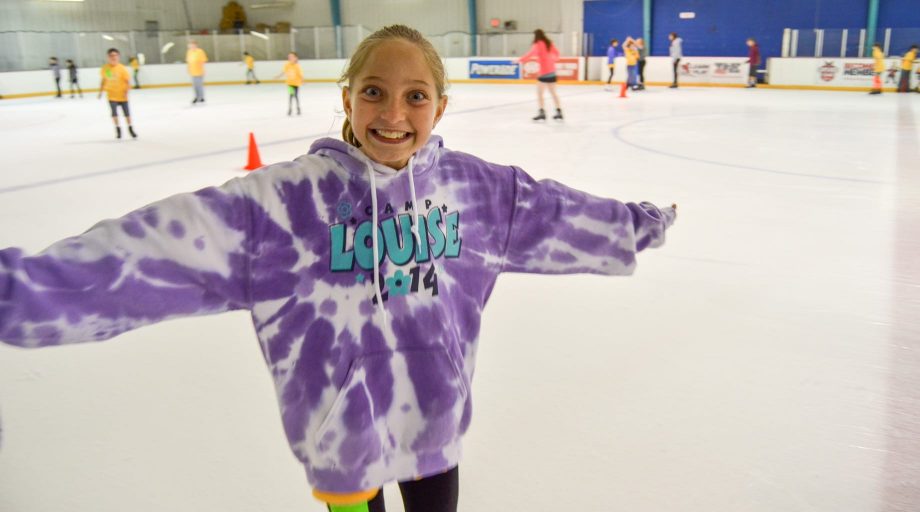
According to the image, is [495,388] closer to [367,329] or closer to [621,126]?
Answer: [367,329]

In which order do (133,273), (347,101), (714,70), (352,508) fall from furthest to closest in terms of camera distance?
(714,70) → (347,101) → (352,508) → (133,273)

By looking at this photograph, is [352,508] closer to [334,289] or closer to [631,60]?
[334,289]

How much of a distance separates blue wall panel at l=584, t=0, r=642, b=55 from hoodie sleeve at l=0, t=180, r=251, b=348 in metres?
22.8

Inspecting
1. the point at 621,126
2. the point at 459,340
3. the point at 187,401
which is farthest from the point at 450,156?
the point at 621,126

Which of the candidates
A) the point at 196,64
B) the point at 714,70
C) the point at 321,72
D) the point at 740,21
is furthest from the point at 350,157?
the point at 321,72

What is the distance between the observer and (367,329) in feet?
3.77

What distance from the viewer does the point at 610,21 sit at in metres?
22.5

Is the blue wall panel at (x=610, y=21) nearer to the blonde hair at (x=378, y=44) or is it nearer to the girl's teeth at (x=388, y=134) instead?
the blonde hair at (x=378, y=44)

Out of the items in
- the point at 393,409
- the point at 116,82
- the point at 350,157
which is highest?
the point at 116,82

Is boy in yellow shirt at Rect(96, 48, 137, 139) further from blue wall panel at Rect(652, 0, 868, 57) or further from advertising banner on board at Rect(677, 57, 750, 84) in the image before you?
blue wall panel at Rect(652, 0, 868, 57)

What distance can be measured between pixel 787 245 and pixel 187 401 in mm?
3503

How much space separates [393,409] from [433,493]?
237mm

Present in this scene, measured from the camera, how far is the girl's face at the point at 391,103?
1171 mm

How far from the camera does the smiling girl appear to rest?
3.47 ft
